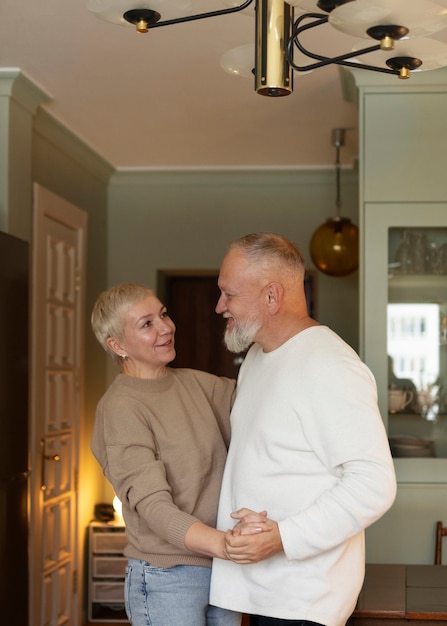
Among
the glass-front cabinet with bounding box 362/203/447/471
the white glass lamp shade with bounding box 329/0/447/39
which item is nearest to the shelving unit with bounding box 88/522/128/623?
the glass-front cabinet with bounding box 362/203/447/471

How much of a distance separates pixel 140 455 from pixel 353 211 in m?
4.06

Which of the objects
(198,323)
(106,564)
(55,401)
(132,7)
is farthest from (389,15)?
(198,323)

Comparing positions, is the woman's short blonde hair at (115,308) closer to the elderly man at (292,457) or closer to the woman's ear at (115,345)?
the woman's ear at (115,345)

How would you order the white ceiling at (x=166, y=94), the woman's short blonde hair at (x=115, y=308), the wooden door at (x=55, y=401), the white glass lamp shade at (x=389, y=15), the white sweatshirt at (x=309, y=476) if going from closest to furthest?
1. the white glass lamp shade at (x=389, y=15)
2. the white sweatshirt at (x=309, y=476)
3. the woman's short blonde hair at (x=115, y=308)
4. the white ceiling at (x=166, y=94)
5. the wooden door at (x=55, y=401)

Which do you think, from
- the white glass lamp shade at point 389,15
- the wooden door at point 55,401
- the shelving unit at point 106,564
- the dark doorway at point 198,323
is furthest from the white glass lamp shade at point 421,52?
the dark doorway at point 198,323

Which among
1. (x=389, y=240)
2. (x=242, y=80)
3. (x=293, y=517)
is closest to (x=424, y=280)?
(x=389, y=240)

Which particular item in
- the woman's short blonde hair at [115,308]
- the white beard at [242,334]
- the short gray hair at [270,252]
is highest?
the short gray hair at [270,252]

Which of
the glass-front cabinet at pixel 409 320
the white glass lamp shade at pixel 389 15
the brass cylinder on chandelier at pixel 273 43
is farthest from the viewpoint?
the glass-front cabinet at pixel 409 320

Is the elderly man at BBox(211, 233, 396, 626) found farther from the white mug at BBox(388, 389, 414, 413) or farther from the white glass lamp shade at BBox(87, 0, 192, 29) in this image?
the white mug at BBox(388, 389, 414, 413)

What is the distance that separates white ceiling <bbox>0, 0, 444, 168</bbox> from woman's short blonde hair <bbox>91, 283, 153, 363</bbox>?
1201 millimetres

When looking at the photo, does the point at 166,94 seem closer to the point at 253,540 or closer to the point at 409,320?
the point at 409,320

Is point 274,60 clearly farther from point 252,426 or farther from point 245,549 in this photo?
point 245,549

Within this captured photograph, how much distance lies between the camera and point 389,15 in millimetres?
1610

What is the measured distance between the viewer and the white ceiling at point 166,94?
3295 mm
